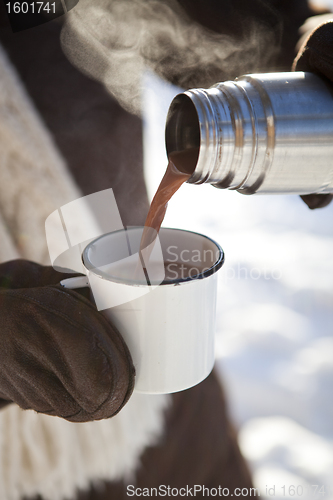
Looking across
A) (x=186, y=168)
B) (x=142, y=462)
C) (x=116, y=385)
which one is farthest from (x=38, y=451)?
(x=186, y=168)

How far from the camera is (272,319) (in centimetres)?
100

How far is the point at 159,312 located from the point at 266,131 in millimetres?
195

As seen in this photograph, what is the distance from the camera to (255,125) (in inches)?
14.6

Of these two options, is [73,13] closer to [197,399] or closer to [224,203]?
[224,203]

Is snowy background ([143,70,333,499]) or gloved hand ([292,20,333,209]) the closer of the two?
gloved hand ([292,20,333,209])

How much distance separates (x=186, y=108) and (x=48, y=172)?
31cm

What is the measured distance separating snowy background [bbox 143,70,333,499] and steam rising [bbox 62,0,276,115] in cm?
5

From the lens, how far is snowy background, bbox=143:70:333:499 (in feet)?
2.70

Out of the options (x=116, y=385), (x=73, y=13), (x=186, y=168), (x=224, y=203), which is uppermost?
(x=73, y=13)
